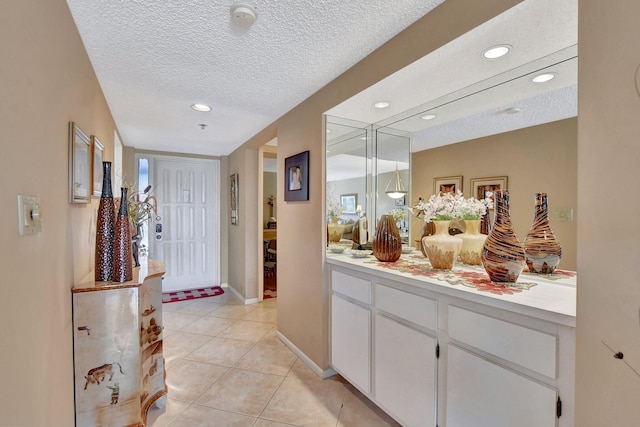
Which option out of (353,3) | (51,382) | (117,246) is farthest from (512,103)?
(51,382)

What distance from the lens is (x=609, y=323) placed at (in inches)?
32.1

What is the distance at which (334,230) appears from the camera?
2.52 meters

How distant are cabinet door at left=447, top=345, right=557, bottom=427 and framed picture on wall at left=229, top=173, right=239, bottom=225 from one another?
370 cm

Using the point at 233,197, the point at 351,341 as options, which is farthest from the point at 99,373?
the point at 233,197

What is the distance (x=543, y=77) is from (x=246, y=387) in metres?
2.76

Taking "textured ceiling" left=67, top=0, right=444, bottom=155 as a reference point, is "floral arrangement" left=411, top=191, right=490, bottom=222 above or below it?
below

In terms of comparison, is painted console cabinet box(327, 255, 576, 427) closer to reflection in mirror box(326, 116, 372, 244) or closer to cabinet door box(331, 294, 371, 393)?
cabinet door box(331, 294, 371, 393)

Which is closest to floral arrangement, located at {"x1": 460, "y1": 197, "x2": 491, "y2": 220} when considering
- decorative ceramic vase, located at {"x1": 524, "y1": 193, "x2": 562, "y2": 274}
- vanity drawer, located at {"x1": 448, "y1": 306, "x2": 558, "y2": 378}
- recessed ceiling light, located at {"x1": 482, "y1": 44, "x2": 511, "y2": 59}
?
decorative ceramic vase, located at {"x1": 524, "y1": 193, "x2": 562, "y2": 274}

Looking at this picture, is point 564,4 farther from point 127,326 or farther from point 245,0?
point 127,326

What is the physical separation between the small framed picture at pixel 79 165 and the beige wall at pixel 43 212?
0.16 ft

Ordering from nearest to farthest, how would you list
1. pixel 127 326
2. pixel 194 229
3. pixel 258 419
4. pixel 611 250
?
1. pixel 611 250
2. pixel 127 326
3. pixel 258 419
4. pixel 194 229

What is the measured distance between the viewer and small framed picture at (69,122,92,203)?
1.39 meters

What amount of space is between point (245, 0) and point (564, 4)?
4.19 feet

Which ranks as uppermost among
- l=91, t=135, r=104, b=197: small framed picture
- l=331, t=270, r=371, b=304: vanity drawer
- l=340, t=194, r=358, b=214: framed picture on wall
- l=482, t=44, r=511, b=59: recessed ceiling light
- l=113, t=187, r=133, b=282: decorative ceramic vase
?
l=482, t=44, r=511, b=59: recessed ceiling light
